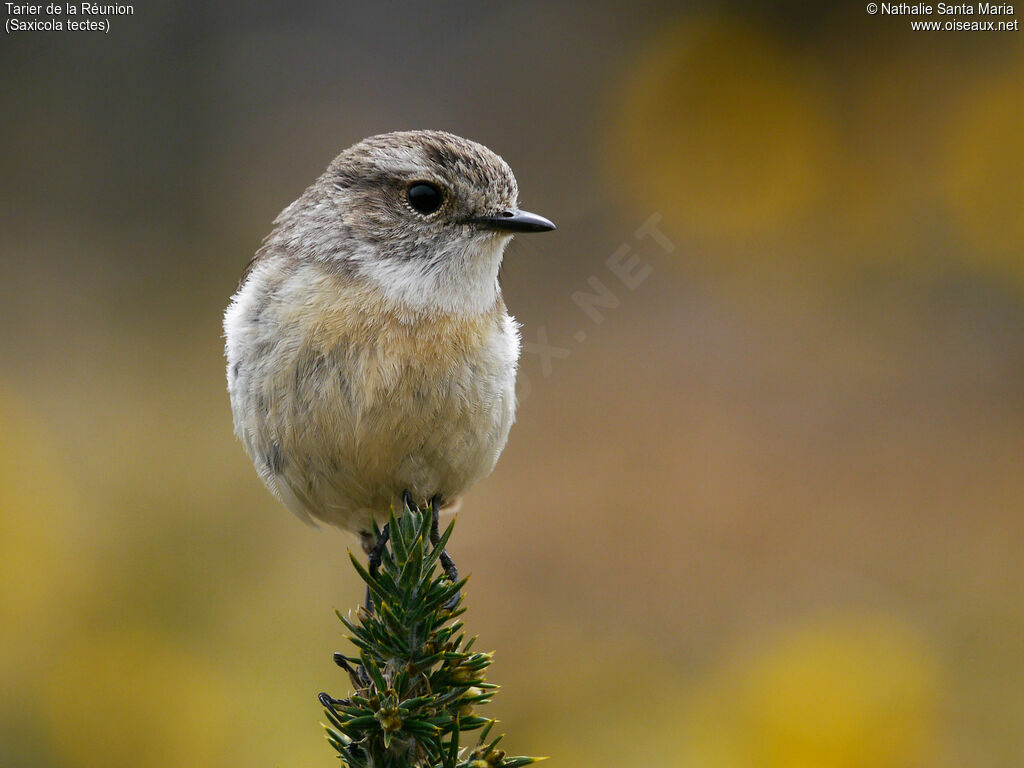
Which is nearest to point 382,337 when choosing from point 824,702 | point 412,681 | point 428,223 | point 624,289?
point 428,223

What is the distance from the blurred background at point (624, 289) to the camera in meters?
5.00

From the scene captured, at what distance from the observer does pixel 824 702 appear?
4.47 meters

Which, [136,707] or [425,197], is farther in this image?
[136,707]

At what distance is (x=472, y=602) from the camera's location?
4.72 meters

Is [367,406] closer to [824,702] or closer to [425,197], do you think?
[425,197]

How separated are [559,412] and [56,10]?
3325 mm

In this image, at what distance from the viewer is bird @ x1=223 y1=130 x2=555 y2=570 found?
295 cm

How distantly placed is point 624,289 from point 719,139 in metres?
1.00

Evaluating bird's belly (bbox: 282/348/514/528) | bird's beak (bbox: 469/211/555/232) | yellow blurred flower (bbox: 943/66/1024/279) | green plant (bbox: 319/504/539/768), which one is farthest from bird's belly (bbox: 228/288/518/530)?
yellow blurred flower (bbox: 943/66/1024/279)

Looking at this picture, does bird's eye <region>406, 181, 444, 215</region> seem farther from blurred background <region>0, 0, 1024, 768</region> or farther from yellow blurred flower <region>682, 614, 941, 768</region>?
yellow blurred flower <region>682, 614, 941, 768</region>

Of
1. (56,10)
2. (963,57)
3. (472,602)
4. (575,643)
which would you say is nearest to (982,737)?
(575,643)

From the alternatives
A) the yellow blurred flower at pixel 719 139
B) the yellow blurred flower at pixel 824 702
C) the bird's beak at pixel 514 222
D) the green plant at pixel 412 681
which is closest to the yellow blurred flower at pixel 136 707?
the yellow blurred flower at pixel 824 702

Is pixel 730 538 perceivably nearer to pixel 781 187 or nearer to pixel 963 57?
pixel 781 187

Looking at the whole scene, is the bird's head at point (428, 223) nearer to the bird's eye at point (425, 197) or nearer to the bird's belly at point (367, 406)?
the bird's eye at point (425, 197)
